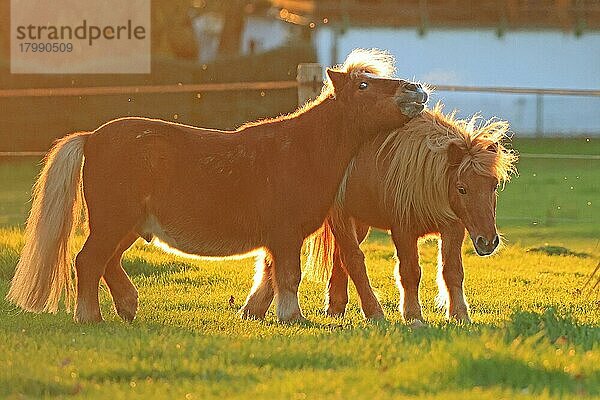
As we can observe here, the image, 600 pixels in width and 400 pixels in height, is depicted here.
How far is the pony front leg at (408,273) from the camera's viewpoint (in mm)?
7613

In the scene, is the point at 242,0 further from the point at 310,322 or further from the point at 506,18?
the point at 310,322

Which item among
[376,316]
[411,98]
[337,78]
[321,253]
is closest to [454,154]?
[411,98]

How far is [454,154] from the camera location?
7.54 m

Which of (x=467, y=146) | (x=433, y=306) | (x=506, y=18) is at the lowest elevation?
(x=433, y=306)

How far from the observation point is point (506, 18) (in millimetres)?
24562

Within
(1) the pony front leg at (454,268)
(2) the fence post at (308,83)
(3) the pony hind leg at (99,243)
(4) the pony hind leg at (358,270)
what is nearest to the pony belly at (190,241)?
(3) the pony hind leg at (99,243)

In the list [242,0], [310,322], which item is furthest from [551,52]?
[310,322]

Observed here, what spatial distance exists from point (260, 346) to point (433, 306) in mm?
3114

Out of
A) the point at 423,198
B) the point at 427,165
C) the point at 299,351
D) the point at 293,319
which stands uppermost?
the point at 427,165

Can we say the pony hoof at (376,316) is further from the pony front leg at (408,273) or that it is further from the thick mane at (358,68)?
the thick mane at (358,68)

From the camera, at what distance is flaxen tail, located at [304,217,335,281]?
823 centimetres

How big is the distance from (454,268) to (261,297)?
116cm

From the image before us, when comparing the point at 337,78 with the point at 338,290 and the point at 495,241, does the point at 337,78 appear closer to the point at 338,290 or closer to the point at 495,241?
the point at 495,241

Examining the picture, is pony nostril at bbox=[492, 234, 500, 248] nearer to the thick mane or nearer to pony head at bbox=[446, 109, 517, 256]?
pony head at bbox=[446, 109, 517, 256]
